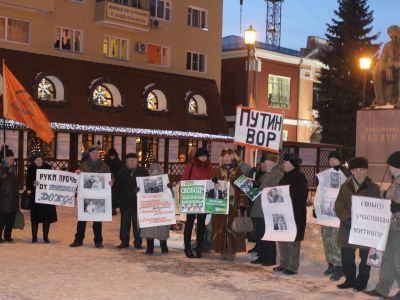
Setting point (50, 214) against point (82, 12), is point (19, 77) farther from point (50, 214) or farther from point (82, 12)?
point (50, 214)

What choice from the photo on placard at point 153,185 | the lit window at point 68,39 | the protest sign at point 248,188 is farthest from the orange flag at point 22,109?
the lit window at point 68,39

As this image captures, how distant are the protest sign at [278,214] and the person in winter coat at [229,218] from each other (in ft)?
2.86

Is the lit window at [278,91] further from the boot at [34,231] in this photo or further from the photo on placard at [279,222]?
the photo on placard at [279,222]

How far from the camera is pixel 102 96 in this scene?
104 ft

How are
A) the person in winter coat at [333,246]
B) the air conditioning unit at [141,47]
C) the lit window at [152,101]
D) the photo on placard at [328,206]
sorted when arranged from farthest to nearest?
the lit window at [152,101]
the air conditioning unit at [141,47]
the photo on placard at [328,206]
the person in winter coat at [333,246]

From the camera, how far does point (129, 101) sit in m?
32.6

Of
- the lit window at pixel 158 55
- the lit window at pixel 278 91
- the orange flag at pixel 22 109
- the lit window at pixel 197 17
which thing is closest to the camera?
the orange flag at pixel 22 109

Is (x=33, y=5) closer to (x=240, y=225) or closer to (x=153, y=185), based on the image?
(x=153, y=185)

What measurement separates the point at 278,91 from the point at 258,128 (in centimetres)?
3061

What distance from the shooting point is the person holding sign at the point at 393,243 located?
8070 mm

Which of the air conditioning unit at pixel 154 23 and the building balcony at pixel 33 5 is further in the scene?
the air conditioning unit at pixel 154 23

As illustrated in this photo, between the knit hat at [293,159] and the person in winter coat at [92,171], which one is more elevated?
the knit hat at [293,159]

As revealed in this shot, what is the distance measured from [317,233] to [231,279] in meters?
4.30

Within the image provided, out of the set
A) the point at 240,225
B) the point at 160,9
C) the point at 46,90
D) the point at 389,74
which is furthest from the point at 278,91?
the point at 240,225
